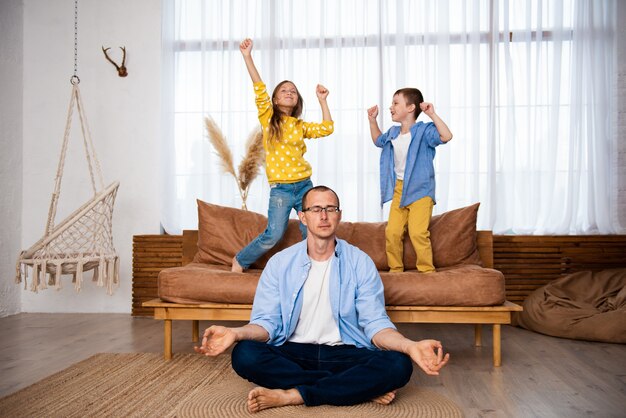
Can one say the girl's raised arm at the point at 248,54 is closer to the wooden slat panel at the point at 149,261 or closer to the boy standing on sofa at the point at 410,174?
the boy standing on sofa at the point at 410,174

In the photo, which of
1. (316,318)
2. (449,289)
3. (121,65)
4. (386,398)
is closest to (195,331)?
(316,318)

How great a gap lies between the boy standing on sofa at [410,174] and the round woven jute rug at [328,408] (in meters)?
1.01

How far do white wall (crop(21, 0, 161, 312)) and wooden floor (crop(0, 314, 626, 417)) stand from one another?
94 cm

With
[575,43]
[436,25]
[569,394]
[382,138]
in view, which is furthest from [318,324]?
[575,43]

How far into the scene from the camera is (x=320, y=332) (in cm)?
224

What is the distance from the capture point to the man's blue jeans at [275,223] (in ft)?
10.3

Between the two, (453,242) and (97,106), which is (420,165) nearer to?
(453,242)

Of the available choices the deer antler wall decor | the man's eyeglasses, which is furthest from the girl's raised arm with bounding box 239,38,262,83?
the deer antler wall decor

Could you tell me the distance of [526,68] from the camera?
4461 mm

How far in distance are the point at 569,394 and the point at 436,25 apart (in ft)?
10.2

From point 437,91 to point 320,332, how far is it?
9.11 feet

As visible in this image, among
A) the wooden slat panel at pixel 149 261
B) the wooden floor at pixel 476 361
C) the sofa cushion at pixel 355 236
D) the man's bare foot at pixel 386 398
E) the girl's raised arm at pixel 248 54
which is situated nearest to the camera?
the man's bare foot at pixel 386 398

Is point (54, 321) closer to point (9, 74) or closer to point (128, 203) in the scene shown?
point (128, 203)

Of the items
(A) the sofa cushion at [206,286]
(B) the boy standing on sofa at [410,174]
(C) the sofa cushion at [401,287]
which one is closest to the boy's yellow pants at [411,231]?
(B) the boy standing on sofa at [410,174]
